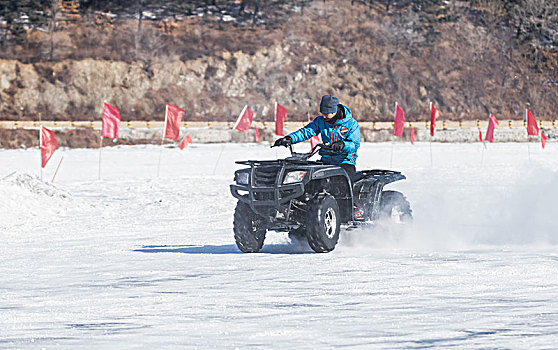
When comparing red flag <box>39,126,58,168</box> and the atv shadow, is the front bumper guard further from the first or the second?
red flag <box>39,126,58,168</box>

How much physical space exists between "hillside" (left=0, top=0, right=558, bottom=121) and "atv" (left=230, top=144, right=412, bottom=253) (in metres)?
50.9

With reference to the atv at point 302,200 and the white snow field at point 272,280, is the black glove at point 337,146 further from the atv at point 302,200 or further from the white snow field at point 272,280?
the white snow field at point 272,280

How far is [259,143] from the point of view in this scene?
179 feet

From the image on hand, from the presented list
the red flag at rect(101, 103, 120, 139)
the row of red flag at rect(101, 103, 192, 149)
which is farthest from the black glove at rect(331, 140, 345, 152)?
the red flag at rect(101, 103, 120, 139)

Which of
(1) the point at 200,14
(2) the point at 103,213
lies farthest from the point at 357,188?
(1) the point at 200,14

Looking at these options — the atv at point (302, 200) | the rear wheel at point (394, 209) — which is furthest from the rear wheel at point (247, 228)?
the rear wheel at point (394, 209)

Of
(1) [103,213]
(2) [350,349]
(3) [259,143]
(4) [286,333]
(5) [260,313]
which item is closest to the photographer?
(2) [350,349]

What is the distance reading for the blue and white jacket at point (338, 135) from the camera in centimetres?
975

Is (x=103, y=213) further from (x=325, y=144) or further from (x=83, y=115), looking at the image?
(x=83, y=115)

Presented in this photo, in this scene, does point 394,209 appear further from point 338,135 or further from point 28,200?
point 28,200

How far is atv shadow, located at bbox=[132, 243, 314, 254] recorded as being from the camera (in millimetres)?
10211

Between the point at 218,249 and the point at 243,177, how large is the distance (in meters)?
1.71

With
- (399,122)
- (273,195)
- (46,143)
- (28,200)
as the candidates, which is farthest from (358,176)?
(399,122)

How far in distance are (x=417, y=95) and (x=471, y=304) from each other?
6376cm
